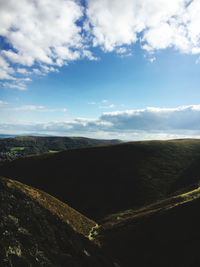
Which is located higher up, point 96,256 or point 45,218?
point 45,218

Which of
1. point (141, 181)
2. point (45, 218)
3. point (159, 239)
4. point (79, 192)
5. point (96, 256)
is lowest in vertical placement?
point (79, 192)

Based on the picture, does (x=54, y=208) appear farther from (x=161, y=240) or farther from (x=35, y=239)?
(x=35, y=239)

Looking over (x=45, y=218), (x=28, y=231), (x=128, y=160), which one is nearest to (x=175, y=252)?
(x=45, y=218)

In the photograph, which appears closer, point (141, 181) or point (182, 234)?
point (182, 234)

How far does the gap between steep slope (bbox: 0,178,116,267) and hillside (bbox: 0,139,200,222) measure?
143ft

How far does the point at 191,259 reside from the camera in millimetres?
21047

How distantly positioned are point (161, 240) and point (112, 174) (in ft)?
209

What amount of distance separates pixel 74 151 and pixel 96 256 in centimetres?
11392

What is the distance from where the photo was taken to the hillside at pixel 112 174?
69438 millimetres

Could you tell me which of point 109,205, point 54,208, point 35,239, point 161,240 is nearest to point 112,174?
point 109,205

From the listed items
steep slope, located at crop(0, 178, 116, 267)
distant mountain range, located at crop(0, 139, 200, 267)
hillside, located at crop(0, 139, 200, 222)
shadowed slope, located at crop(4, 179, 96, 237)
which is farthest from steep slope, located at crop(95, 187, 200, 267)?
hillside, located at crop(0, 139, 200, 222)

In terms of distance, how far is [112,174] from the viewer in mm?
90312

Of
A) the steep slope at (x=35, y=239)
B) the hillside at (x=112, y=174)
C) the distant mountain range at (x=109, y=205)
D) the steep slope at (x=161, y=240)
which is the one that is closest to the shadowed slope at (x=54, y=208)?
the distant mountain range at (x=109, y=205)

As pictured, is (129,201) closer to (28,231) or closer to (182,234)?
(182,234)
